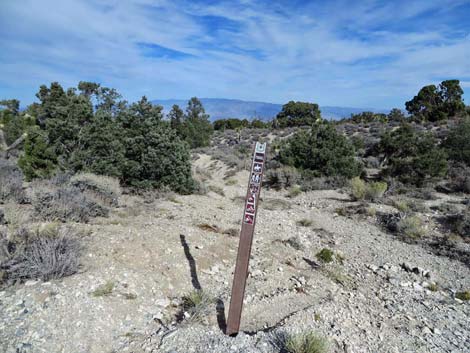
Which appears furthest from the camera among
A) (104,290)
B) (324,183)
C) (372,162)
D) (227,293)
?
(372,162)

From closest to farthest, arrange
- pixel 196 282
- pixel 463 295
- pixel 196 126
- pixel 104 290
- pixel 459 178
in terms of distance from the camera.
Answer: pixel 104 290, pixel 196 282, pixel 463 295, pixel 459 178, pixel 196 126

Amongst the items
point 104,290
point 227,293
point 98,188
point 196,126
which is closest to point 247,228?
point 227,293

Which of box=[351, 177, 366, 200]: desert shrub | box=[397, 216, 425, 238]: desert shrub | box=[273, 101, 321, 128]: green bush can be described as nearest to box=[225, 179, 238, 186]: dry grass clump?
box=[351, 177, 366, 200]: desert shrub

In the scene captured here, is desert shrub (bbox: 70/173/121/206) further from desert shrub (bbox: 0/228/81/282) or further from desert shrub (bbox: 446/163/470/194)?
desert shrub (bbox: 446/163/470/194)

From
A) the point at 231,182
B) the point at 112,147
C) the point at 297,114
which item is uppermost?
the point at 297,114

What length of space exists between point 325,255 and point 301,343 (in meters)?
3.33

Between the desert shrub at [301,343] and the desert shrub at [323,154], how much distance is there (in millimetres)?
11476

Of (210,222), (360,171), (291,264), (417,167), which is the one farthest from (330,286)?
(360,171)

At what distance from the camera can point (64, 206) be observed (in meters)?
6.48

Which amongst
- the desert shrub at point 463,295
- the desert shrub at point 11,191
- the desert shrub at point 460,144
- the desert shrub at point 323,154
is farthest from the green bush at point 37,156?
the desert shrub at point 460,144

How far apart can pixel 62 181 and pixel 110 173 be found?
1.66m

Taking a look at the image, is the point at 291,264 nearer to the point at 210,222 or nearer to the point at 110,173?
the point at 210,222

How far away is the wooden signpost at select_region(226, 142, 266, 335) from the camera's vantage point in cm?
326

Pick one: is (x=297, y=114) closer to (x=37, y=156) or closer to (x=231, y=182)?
(x=231, y=182)
